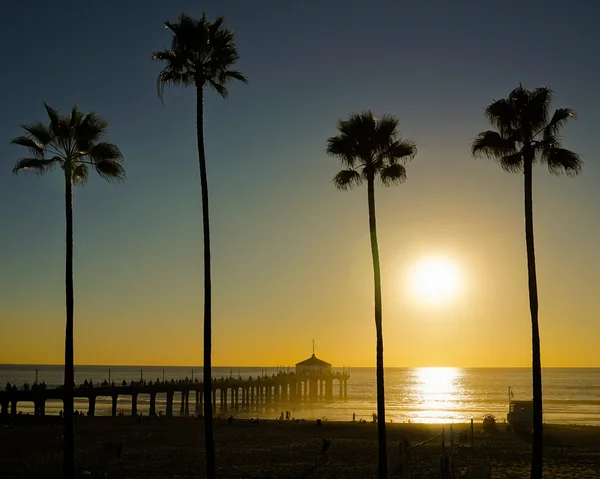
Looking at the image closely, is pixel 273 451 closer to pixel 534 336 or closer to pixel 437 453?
pixel 437 453

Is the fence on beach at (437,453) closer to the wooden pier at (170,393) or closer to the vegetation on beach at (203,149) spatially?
the vegetation on beach at (203,149)

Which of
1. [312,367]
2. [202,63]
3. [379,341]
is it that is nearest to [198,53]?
[202,63]

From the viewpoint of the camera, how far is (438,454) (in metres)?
34.8

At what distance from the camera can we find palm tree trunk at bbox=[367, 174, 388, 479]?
68.5 feet

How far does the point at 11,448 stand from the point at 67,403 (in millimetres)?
19611

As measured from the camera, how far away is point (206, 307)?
19672 mm

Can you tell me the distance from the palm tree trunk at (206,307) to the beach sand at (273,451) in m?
3.75

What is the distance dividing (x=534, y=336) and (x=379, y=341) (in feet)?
15.0

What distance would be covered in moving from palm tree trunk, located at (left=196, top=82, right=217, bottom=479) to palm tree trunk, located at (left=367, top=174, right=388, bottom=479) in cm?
486

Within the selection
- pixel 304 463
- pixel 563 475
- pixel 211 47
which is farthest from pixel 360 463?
pixel 211 47

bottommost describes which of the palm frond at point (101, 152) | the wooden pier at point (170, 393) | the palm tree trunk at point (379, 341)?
the wooden pier at point (170, 393)

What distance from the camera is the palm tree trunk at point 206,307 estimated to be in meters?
18.8

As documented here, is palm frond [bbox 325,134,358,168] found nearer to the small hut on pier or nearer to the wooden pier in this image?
the wooden pier

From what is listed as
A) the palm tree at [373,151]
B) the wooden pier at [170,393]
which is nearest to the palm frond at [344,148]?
the palm tree at [373,151]
